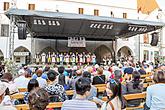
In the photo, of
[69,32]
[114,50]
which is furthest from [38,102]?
[114,50]

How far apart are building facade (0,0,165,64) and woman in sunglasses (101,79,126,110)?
22425mm

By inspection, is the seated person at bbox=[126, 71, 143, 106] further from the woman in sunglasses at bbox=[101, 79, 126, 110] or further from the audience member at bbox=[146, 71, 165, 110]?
the woman in sunglasses at bbox=[101, 79, 126, 110]

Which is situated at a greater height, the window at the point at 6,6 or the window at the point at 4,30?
the window at the point at 6,6

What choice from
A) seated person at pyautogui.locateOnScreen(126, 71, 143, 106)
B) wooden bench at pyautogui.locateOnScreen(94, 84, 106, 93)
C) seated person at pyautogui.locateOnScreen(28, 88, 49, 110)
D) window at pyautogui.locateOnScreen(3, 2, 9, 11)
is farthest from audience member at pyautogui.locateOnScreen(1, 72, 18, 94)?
window at pyautogui.locateOnScreen(3, 2, 9, 11)

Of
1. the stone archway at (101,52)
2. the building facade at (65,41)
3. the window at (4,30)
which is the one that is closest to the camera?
the building facade at (65,41)

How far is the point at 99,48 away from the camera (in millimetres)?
30938

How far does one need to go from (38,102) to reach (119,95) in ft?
4.36

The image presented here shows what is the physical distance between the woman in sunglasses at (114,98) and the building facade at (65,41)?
22425mm

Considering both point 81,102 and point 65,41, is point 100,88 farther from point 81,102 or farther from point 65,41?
point 65,41

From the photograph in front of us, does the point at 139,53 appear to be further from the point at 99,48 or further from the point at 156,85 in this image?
the point at 156,85

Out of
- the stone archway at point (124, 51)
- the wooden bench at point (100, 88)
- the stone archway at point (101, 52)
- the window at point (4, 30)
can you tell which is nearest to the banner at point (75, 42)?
the stone archway at point (101, 52)

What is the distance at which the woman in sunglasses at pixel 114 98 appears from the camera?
3229mm

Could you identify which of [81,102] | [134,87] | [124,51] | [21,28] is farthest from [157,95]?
[124,51]

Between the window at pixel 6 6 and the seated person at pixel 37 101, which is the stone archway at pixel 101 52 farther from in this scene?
the seated person at pixel 37 101
